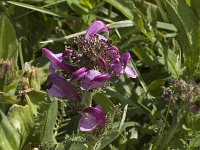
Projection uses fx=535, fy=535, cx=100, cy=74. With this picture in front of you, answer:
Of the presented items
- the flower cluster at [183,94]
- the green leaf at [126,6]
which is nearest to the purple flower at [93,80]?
the flower cluster at [183,94]

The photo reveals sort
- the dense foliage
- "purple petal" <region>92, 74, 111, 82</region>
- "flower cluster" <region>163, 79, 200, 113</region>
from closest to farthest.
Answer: "purple petal" <region>92, 74, 111, 82</region> → the dense foliage → "flower cluster" <region>163, 79, 200, 113</region>

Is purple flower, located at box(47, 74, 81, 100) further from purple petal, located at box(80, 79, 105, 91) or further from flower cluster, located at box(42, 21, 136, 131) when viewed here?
purple petal, located at box(80, 79, 105, 91)

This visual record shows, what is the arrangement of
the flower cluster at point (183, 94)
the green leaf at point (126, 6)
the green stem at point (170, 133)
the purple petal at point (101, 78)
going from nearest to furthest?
the purple petal at point (101, 78)
the flower cluster at point (183, 94)
the green stem at point (170, 133)
the green leaf at point (126, 6)

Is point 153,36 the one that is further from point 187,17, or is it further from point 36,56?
point 36,56

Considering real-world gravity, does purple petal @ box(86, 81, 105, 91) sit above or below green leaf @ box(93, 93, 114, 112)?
above

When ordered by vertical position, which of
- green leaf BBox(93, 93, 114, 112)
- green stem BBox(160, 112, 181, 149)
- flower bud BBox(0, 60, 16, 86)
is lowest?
green stem BBox(160, 112, 181, 149)

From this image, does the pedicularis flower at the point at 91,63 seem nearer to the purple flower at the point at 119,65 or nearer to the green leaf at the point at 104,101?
the purple flower at the point at 119,65

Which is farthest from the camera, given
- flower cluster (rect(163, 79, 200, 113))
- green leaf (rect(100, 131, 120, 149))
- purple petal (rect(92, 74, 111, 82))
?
flower cluster (rect(163, 79, 200, 113))

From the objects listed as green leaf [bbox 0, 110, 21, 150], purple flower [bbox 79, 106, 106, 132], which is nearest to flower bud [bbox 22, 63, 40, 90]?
green leaf [bbox 0, 110, 21, 150]

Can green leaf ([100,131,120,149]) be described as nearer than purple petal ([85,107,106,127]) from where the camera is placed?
No
